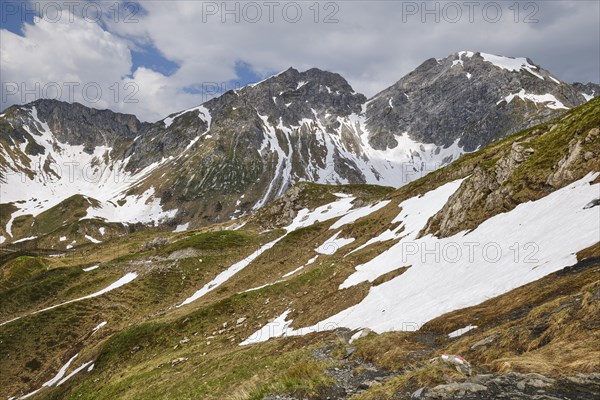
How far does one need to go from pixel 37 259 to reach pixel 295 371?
123m

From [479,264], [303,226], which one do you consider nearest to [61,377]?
[479,264]

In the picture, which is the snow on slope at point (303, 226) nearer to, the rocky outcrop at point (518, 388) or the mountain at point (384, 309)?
the mountain at point (384, 309)

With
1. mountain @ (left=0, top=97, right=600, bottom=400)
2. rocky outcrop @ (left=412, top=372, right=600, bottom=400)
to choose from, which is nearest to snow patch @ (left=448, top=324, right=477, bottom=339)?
mountain @ (left=0, top=97, right=600, bottom=400)

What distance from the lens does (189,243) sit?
90688 millimetres

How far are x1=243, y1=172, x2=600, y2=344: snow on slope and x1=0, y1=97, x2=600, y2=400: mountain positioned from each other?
160 millimetres

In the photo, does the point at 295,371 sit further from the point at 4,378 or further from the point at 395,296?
the point at 4,378

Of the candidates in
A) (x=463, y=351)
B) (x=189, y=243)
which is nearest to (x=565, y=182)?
(x=463, y=351)

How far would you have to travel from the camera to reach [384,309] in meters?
27.5

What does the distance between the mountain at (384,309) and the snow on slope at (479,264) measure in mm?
160

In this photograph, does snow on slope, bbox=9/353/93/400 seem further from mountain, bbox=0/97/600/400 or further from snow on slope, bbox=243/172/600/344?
snow on slope, bbox=243/172/600/344

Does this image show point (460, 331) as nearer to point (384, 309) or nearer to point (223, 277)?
point (384, 309)

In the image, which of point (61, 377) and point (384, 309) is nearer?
point (384, 309)

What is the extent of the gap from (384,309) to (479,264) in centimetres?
787

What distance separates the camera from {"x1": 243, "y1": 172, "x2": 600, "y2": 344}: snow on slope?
21766 millimetres
